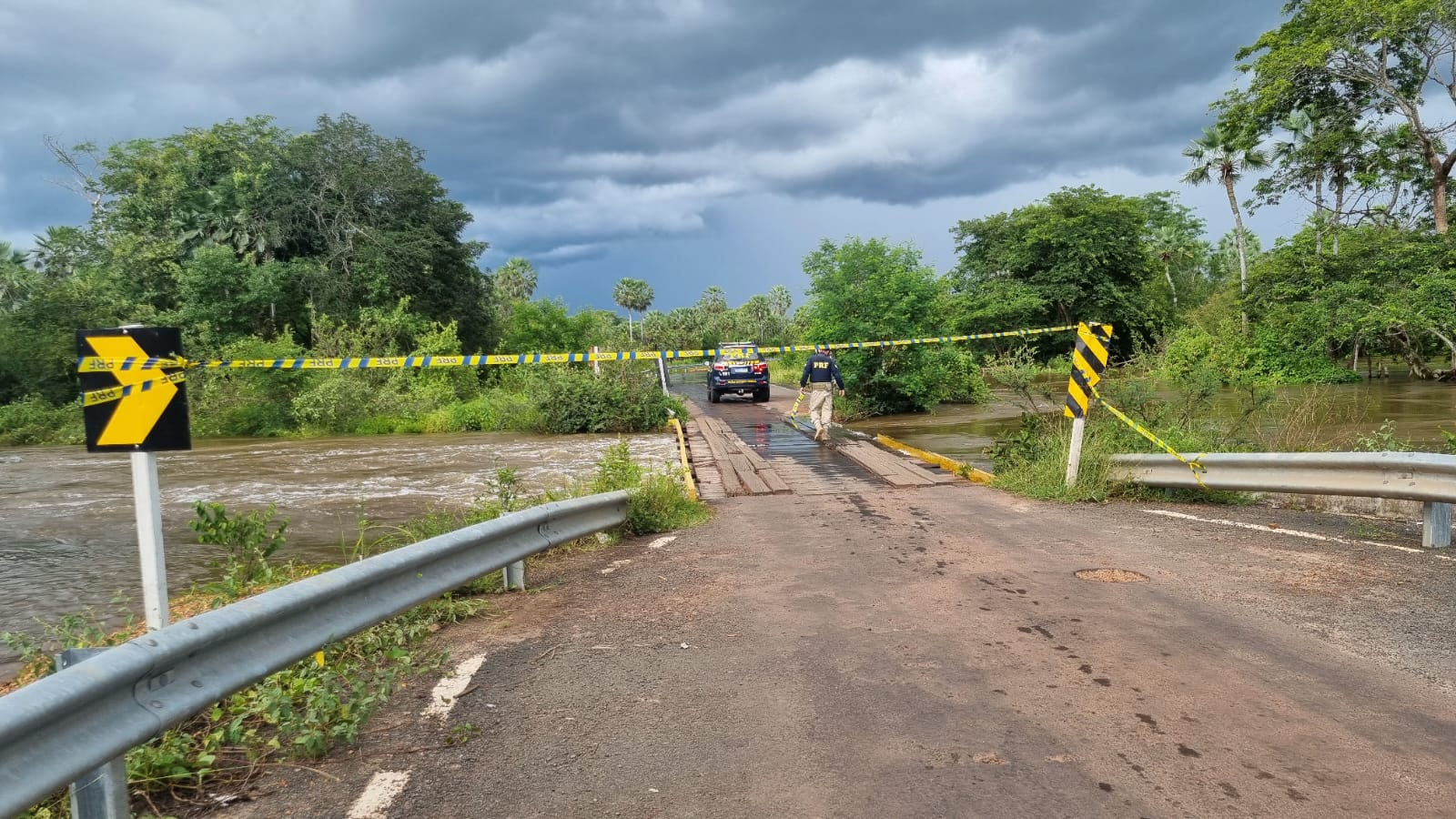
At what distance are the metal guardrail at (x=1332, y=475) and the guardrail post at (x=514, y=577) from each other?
671 cm

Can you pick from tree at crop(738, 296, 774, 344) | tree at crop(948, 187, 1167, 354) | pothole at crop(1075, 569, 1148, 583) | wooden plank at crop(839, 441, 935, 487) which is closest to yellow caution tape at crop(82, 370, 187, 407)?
pothole at crop(1075, 569, 1148, 583)

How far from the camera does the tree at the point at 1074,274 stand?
154 feet

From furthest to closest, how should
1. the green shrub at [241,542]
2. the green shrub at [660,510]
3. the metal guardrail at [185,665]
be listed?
1. the green shrub at [660,510]
2. the green shrub at [241,542]
3. the metal guardrail at [185,665]

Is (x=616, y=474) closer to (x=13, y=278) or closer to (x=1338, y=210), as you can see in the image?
(x=1338, y=210)

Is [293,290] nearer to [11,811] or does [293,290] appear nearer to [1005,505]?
[1005,505]

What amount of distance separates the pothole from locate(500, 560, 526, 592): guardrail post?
3.96 metres

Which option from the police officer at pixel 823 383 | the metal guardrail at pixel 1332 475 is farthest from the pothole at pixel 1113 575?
the police officer at pixel 823 383

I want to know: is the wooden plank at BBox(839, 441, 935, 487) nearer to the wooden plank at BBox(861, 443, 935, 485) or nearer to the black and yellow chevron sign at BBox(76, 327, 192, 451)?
the wooden plank at BBox(861, 443, 935, 485)

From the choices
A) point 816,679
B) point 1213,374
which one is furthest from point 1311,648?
point 1213,374

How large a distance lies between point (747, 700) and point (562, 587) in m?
2.76

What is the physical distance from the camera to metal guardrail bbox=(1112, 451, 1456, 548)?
22.4 ft

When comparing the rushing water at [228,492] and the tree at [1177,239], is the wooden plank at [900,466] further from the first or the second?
the tree at [1177,239]

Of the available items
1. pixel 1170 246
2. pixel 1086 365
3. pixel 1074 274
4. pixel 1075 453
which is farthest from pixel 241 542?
pixel 1170 246

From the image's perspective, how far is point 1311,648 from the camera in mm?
4680
